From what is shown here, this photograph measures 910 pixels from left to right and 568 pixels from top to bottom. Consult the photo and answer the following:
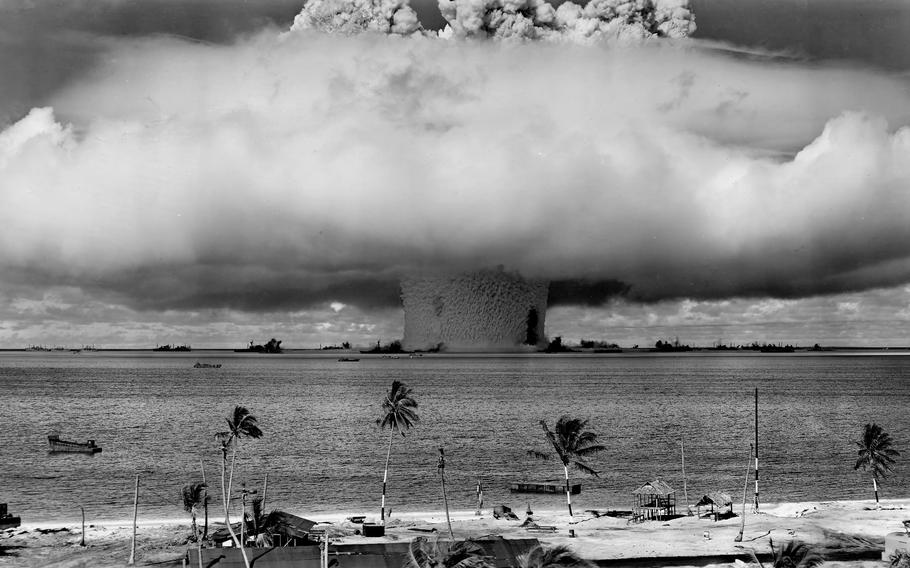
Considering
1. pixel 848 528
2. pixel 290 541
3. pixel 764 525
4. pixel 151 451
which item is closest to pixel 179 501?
pixel 290 541

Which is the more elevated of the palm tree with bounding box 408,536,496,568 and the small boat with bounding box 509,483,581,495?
the palm tree with bounding box 408,536,496,568

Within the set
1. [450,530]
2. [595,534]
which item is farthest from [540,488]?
[450,530]

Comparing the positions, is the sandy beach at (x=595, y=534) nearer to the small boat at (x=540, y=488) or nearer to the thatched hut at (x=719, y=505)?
the thatched hut at (x=719, y=505)

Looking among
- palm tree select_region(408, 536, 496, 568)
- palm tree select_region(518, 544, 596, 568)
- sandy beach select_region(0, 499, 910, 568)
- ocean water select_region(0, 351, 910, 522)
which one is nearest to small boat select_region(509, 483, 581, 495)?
ocean water select_region(0, 351, 910, 522)

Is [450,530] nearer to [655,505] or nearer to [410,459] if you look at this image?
[655,505]

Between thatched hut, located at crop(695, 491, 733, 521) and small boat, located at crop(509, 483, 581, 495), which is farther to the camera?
small boat, located at crop(509, 483, 581, 495)

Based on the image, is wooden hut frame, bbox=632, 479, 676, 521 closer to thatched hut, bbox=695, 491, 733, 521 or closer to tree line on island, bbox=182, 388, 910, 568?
thatched hut, bbox=695, 491, 733, 521

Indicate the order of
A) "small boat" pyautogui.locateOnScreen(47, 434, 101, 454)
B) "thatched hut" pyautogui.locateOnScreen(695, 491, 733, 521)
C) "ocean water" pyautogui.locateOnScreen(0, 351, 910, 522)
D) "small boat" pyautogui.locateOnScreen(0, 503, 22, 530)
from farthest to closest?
1. "small boat" pyautogui.locateOnScreen(47, 434, 101, 454)
2. "ocean water" pyautogui.locateOnScreen(0, 351, 910, 522)
3. "thatched hut" pyautogui.locateOnScreen(695, 491, 733, 521)
4. "small boat" pyautogui.locateOnScreen(0, 503, 22, 530)

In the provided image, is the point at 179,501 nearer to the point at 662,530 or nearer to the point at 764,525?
the point at 662,530
